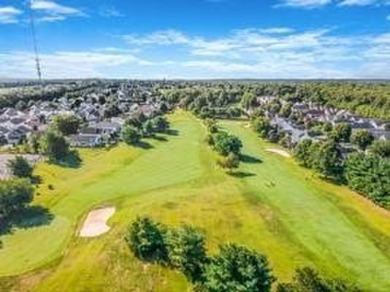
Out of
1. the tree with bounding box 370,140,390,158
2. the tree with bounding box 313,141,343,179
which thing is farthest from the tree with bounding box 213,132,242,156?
the tree with bounding box 370,140,390,158

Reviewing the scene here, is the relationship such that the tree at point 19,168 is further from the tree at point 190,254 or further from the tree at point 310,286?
the tree at point 310,286

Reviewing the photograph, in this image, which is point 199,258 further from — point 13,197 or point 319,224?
point 13,197

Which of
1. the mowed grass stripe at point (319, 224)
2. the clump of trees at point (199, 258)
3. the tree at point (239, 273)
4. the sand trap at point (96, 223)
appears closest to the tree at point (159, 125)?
the mowed grass stripe at point (319, 224)

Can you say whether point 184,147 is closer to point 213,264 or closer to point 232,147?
point 232,147

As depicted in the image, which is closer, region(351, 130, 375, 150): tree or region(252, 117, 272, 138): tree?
region(351, 130, 375, 150): tree

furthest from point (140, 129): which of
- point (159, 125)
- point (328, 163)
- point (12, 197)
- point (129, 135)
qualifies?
point (12, 197)

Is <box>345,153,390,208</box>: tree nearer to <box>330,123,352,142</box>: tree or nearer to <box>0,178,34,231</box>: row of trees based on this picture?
<box>330,123,352,142</box>: tree

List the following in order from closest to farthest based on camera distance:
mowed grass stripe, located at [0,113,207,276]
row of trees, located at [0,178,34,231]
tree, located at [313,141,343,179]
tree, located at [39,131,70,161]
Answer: mowed grass stripe, located at [0,113,207,276] < row of trees, located at [0,178,34,231] < tree, located at [313,141,343,179] < tree, located at [39,131,70,161]
